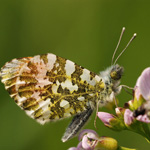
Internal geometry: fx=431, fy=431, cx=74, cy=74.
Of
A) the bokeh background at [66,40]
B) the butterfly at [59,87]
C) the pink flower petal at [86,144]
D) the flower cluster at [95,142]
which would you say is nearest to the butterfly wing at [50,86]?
the butterfly at [59,87]

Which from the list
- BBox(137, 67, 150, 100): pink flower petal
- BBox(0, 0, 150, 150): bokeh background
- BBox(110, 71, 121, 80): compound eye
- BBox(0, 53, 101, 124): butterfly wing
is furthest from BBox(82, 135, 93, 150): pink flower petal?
BBox(0, 0, 150, 150): bokeh background

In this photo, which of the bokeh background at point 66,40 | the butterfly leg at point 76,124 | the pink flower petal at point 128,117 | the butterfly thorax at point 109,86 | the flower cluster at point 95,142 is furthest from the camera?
the bokeh background at point 66,40

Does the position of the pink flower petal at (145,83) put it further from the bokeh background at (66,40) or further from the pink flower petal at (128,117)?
the bokeh background at (66,40)

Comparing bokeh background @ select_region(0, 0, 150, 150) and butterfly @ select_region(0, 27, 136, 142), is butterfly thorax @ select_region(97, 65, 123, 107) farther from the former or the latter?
bokeh background @ select_region(0, 0, 150, 150)

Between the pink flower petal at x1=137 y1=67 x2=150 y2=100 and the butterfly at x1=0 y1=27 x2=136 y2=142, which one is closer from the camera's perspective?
the pink flower petal at x1=137 y1=67 x2=150 y2=100

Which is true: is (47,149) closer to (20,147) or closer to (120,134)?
(20,147)

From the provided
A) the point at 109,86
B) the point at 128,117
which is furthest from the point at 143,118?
the point at 109,86

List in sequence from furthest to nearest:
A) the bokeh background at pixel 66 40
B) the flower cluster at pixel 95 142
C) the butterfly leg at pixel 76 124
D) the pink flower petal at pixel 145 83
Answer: the bokeh background at pixel 66 40 → the butterfly leg at pixel 76 124 → the flower cluster at pixel 95 142 → the pink flower petal at pixel 145 83

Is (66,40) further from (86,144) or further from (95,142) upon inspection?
(86,144)
